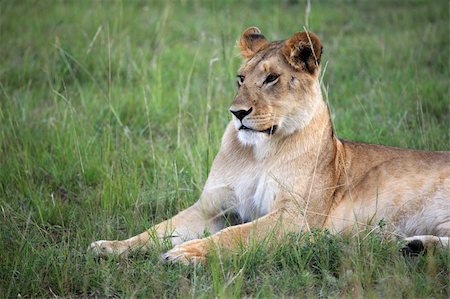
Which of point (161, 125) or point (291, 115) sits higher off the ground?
point (291, 115)

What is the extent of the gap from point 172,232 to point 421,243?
3.73 ft

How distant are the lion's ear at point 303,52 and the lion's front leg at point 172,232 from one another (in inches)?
33.1

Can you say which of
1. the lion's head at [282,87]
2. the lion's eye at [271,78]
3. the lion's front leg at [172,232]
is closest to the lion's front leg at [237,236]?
the lion's front leg at [172,232]

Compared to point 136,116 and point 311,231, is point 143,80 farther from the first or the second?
point 311,231

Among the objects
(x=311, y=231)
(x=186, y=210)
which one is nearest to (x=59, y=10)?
(x=186, y=210)

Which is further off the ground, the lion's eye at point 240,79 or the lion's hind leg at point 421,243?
the lion's eye at point 240,79

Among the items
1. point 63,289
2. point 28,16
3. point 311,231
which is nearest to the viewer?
point 63,289

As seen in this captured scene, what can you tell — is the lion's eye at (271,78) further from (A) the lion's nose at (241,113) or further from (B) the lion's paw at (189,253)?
(B) the lion's paw at (189,253)

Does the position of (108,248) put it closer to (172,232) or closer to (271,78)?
(172,232)

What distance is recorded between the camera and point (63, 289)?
11.0 feet

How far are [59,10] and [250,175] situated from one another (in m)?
4.67

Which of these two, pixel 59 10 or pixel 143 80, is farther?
pixel 59 10

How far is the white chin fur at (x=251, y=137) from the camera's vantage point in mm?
3789

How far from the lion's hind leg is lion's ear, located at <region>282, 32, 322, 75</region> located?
92 centimetres
